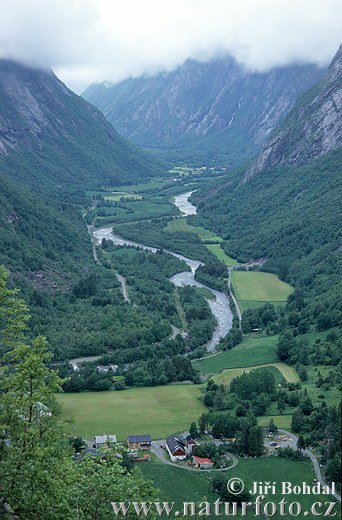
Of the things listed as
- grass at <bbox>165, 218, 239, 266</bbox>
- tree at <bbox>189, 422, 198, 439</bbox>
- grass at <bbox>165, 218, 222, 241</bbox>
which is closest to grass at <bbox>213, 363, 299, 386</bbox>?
tree at <bbox>189, 422, 198, 439</bbox>

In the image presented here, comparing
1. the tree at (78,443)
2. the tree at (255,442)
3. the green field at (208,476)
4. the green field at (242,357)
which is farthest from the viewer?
the green field at (242,357)

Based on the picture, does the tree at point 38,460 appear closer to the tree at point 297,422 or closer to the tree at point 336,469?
the tree at point 336,469

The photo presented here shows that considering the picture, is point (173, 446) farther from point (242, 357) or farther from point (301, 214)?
point (301, 214)

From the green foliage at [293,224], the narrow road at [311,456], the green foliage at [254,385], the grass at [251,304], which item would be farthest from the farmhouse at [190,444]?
the grass at [251,304]

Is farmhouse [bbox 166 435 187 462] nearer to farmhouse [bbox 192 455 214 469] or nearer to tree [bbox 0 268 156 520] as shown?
farmhouse [bbox 192 455 214 469]

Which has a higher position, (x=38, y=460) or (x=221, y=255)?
(x=221, y=255)

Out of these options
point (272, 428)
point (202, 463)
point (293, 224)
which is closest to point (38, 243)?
point (293, 224)

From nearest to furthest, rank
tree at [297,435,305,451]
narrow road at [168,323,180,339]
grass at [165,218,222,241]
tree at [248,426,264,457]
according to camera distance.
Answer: tree at [297,435,305,451] < tree at [248,426,264,457] < narrow road at [168,323,180,339] < grass at [165,218,222,241]
